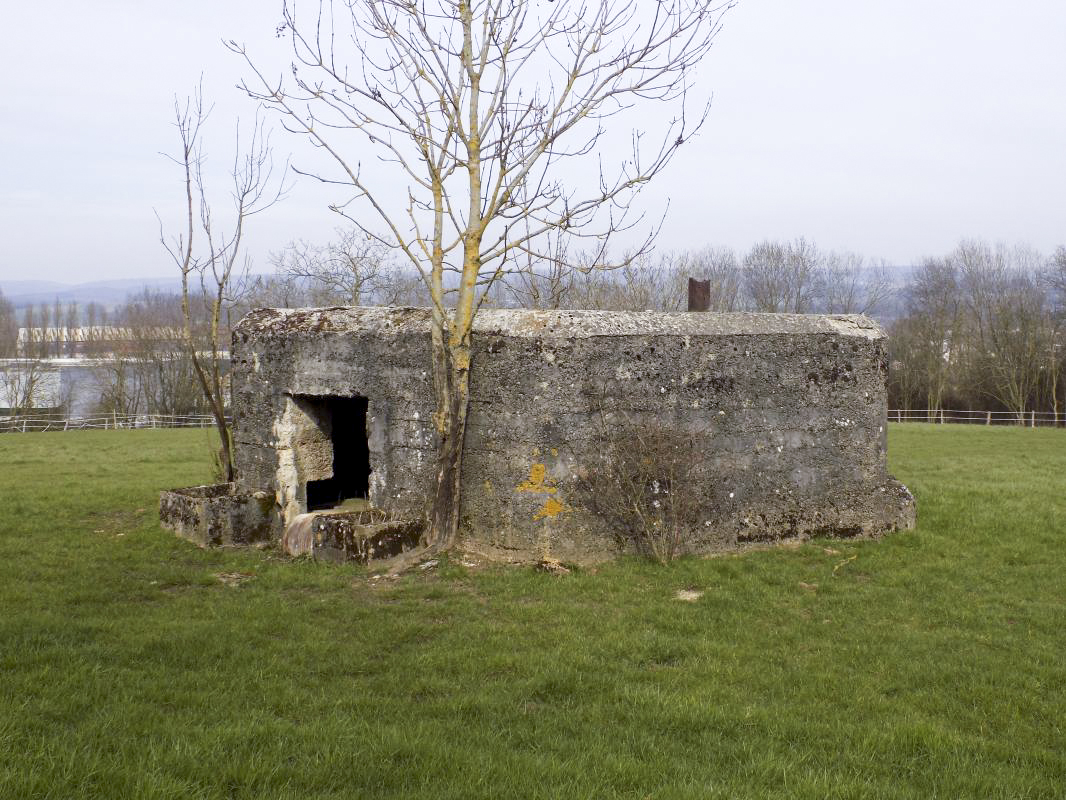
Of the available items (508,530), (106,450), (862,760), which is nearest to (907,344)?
(106,450)

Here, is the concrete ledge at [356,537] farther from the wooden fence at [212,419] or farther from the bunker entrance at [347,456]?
the wooden fence at [212,419]

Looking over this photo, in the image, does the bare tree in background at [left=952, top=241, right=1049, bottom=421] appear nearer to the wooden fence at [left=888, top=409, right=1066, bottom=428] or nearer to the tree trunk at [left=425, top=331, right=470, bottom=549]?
the wooden fence at [left=888, top=409, right=1066, bottom=428]

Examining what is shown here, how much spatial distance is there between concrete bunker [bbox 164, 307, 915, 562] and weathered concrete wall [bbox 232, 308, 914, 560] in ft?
0.04

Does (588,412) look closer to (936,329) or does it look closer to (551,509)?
(551,509)

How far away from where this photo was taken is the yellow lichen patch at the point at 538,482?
715 centimetres

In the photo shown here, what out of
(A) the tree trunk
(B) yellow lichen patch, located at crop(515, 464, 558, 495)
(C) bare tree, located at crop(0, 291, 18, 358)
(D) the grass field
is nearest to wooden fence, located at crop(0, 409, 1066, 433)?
(C) bare tree, located at crop(0, 291, 18, 358)

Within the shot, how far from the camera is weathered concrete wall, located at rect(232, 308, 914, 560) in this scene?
717 cm

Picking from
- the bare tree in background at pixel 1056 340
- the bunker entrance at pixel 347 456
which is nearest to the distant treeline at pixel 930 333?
the bare tree in background at pixel 1056 340

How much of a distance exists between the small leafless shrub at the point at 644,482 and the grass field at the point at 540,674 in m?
0.31

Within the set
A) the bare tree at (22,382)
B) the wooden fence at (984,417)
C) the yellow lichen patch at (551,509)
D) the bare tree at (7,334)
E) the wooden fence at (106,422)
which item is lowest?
the wooden fence at (106,422)

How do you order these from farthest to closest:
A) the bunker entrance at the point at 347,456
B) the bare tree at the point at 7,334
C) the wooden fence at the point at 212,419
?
the bare tree at the point at 7,334 → the wooden fence at the point at 212,419 → the bunker entrance at the point at 347,456

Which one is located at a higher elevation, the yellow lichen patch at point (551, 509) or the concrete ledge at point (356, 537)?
the yellow lichen patch at point (551, 509)

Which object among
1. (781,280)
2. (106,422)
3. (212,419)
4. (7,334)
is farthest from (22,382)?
(781,280)

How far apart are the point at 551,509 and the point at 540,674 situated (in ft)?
8.49
